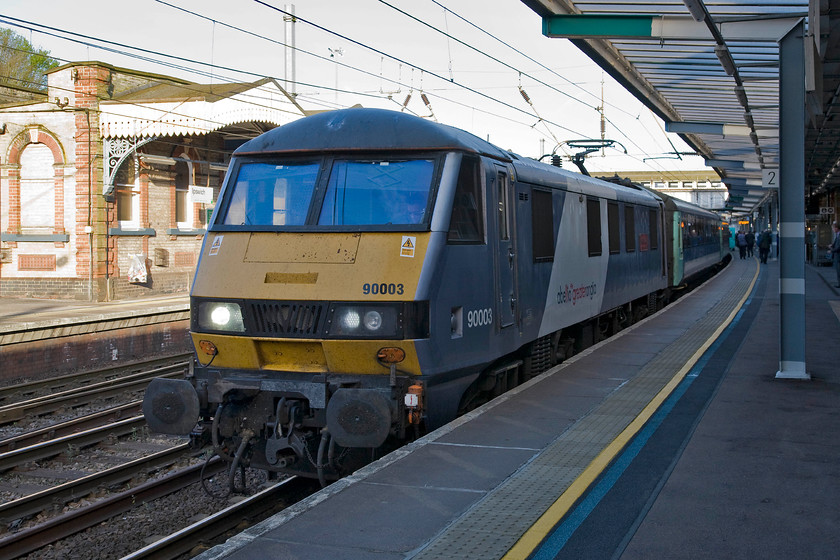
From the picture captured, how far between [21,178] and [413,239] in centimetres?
2068

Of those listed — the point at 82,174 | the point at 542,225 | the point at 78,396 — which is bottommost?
the point at 78,396

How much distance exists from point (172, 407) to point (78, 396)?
21.5 ft

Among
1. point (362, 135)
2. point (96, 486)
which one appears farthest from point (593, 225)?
point (96, 486)

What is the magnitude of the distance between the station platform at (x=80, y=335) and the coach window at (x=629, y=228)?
998cm

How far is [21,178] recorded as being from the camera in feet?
80.1

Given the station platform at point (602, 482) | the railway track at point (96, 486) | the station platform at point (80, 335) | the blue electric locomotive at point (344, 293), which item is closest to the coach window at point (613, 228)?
the station platform at point (602, 482)

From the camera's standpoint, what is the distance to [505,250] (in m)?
8.53

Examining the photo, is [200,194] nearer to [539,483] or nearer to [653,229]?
[653,229]

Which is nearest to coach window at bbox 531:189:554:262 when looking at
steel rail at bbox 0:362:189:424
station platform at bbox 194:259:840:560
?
station platform at bbox 194:259:840:560

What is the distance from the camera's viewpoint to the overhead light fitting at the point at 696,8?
410 inches

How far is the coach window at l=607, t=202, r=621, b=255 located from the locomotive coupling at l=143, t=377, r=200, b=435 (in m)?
8.51

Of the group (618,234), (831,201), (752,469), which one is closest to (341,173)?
(752,469)

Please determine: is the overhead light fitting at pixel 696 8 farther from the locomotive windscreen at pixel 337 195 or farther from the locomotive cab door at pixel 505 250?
the locomotive windscreen at pixel 337 195

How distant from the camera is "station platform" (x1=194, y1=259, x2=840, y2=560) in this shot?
4953 millimetres
